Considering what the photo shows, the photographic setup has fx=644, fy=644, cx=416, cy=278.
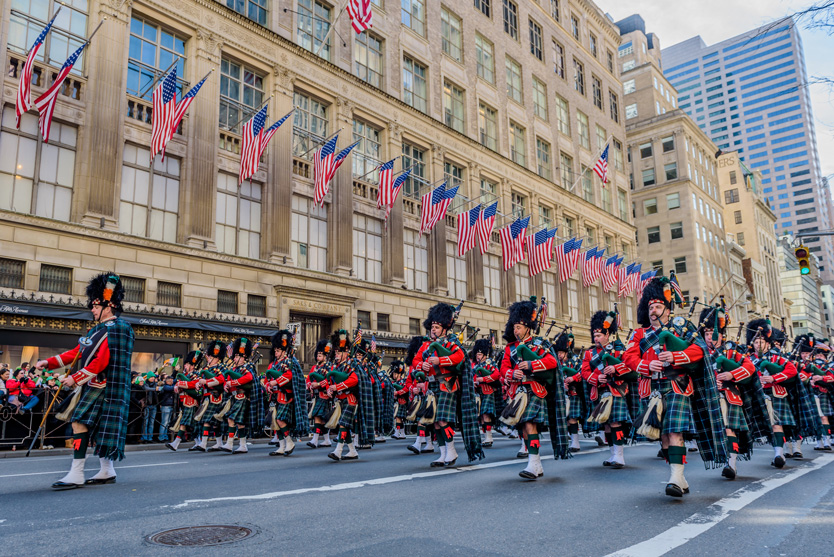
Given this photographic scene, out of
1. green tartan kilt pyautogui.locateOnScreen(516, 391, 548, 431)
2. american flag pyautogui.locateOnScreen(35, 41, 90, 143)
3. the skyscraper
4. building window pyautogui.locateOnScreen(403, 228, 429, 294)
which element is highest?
the skyscraper

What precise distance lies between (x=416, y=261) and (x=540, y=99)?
64.4 ft

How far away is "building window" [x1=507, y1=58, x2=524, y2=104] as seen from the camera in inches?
1638

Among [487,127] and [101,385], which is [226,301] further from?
[487,127]

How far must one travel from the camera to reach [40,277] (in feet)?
59.4

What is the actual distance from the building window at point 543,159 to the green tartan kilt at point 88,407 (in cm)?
3834

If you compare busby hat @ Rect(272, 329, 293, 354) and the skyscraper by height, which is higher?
the skyscraper

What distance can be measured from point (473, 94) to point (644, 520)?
34.3 metres

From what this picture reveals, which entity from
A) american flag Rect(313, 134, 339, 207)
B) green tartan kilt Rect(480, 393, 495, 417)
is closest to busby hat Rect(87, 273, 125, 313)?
green tartan kilt Rect(480, 393, 495, 417)

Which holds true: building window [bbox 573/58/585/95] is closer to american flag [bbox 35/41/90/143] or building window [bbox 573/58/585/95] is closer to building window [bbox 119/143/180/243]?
building window [bbox 119/143/180/243]

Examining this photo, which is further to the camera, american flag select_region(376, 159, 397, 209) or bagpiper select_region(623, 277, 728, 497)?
american flag select_region(376, 159, 397, 209)

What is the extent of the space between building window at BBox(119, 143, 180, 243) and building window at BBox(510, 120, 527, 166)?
2384cm

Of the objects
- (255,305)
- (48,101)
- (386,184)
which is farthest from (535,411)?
(386,184)

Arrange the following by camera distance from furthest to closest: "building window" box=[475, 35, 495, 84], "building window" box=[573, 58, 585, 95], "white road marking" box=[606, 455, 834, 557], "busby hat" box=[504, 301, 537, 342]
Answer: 1. "building window" box=[573, 58, 585, 95]
2. "building window" box=[475, 35, 495, 84]
3. "busby hat" box=[504, 301, 537, 342]
4. "white road marking" box=[606, 455, 834, 557]

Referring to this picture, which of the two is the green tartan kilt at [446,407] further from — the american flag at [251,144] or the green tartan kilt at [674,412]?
the american flag at [251,144]
